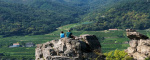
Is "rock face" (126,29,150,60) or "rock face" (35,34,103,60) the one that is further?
"rock face" (126,29,150,60)

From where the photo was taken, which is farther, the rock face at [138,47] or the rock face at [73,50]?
the rock face at [138,47]

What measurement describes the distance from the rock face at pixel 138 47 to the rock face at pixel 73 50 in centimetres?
422

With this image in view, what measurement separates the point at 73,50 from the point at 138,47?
26.4 feet

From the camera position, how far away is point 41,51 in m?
28.1

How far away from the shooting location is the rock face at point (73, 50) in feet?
80.6

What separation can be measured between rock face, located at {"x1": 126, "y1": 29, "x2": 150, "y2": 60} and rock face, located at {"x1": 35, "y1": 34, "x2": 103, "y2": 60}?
13.9 ft

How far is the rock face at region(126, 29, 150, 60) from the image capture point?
24697 millimetres

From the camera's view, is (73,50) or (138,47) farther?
(138,47)

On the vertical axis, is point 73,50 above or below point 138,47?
above

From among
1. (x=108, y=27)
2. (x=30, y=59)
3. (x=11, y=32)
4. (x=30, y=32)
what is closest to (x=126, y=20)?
(x=108, y=27)

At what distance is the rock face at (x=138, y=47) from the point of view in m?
24.7

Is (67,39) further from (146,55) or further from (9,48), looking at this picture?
(9,48)

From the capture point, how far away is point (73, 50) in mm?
24922

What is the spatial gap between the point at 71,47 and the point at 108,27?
6530 inches
